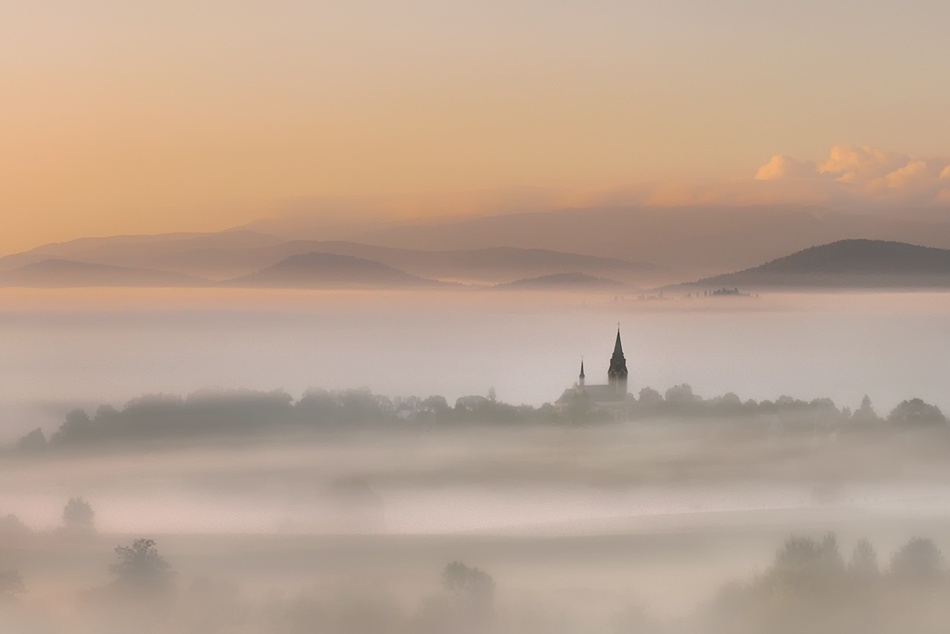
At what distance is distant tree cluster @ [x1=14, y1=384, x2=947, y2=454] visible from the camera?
15086mm

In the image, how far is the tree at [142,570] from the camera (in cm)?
1030

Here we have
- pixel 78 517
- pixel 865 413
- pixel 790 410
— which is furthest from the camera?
pixel 790 410

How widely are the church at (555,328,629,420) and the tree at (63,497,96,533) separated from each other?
9321 millimetres

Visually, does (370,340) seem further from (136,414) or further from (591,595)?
(591,595)

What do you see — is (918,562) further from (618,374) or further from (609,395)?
(609,395)

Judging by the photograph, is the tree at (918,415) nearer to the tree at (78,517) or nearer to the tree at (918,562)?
the tree at (918,562)

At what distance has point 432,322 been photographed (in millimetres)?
14602

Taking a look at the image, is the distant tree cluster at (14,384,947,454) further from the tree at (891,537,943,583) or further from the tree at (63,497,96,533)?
the tree at (891,537,943,583)

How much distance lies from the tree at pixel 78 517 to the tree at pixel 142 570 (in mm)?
707

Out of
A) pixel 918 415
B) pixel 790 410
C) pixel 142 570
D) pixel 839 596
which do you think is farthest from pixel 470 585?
pixel 790 410

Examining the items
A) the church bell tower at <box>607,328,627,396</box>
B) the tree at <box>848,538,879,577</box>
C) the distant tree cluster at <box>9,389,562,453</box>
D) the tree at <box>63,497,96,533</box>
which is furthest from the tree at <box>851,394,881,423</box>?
the tree at <box>63,497,96,533</box>

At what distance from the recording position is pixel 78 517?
11664mm

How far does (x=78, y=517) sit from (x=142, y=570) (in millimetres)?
1359

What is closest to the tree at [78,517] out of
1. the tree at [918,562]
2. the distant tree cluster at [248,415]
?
the distant tree cluster at [248,415]
